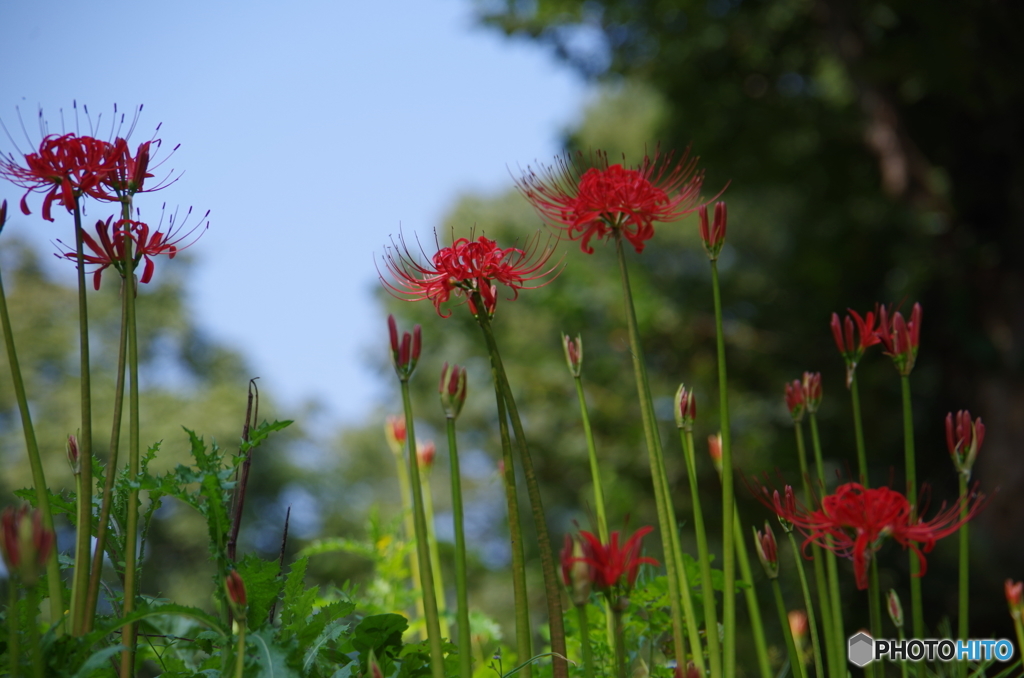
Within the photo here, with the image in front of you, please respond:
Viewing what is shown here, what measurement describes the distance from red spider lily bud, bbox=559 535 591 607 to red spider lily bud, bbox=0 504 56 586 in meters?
0.59

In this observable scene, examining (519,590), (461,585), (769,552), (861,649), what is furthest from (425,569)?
(861,649)

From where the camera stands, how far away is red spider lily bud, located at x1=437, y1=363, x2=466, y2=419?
1.11 meters

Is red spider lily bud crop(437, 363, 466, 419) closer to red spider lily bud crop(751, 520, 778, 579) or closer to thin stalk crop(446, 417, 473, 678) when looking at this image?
thin stalk crop(446, 417, 473, 678)

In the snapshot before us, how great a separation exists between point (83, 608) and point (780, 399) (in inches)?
349

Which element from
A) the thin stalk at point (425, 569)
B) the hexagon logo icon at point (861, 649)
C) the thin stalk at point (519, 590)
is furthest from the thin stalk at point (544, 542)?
the hexagon logo icon at point (861, 649)

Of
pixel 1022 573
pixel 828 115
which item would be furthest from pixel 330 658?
pixel 828 115

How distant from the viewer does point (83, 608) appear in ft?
3.85

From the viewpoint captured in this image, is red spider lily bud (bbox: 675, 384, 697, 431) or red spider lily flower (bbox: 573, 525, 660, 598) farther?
red spider lily bud (bbox: 675, 384, 697, 431)

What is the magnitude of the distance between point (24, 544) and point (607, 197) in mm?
964

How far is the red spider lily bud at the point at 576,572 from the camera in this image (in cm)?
101

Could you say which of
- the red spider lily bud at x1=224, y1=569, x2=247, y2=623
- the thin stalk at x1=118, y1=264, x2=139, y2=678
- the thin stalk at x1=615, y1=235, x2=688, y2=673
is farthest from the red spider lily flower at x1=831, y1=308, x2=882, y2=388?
the thin stalk at x1=118, y1=264, x2=139, y2=678

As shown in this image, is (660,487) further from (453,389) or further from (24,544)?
(24,544)

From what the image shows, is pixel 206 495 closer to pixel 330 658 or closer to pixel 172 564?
pixel 330 658

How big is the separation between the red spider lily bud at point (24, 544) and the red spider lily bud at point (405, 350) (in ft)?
1.48
